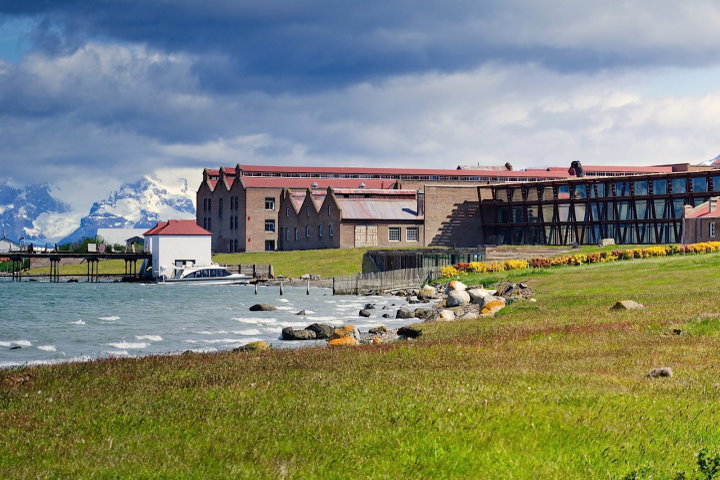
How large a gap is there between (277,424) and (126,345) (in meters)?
25.7

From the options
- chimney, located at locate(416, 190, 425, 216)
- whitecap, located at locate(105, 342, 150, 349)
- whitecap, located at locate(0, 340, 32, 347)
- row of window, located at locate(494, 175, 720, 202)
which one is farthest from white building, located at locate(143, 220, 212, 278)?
whitecap, located at locate(105, 342, 150, 349)

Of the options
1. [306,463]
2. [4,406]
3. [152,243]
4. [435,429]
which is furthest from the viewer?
[152,243]

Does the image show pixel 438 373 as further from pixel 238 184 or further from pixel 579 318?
pixel 238 184

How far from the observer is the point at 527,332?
23984 millimetres

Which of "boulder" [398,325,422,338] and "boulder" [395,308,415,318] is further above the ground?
"boulder" [398,325,422,338]

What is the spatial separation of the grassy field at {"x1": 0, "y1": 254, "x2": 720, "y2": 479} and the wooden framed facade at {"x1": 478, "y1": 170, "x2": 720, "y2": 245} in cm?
9009

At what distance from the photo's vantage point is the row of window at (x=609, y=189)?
10375 centimetres

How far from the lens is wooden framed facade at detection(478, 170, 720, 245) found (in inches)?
4178

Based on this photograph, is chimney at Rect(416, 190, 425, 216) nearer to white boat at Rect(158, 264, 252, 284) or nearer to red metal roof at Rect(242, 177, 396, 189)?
red metal roof at Rect(242, 177, 396, 189)

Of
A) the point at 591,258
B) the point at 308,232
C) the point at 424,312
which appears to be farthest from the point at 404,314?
the point at 308,232

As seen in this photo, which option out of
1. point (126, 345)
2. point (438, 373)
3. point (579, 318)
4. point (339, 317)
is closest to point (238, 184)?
point (339, 317)

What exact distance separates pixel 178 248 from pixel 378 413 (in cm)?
10706

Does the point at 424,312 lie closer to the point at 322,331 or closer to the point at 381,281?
the point at 322,331

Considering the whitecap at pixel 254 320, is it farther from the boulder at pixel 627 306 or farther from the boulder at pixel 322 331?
the boulder at pixel 627 306
